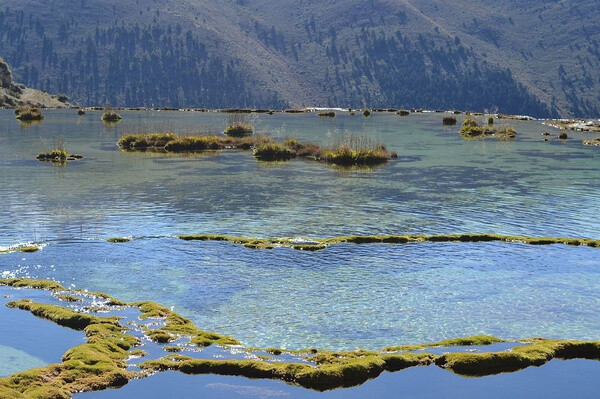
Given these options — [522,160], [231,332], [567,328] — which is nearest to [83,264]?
[231,332]

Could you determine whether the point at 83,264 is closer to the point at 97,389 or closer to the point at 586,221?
the point at 97,389

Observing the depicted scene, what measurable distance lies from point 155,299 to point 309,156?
183 ft

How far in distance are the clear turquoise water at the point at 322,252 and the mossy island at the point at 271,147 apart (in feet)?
9.09

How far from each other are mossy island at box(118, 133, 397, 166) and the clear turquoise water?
2772mm

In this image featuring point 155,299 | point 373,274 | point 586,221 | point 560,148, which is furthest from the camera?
point 560,148

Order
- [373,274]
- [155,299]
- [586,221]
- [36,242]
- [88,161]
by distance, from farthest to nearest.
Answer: [88,161], [586,221], [36,242], [373,274], [155,299]

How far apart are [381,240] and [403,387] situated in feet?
62.3

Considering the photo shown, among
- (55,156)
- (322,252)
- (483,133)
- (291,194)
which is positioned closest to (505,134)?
(483,133)

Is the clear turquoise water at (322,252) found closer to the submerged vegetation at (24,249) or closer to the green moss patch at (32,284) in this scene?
the submerged vegetation at (24,249)

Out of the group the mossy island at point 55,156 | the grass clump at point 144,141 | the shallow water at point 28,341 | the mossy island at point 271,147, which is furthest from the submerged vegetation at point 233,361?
the grass clump at point 144,141

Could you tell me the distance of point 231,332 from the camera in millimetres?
26828

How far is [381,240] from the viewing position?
4134 cm

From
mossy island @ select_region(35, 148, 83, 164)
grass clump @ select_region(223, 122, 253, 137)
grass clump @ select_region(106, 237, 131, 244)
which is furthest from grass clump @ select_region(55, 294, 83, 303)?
grass clump @ select_region(223, 122, 253, 137)

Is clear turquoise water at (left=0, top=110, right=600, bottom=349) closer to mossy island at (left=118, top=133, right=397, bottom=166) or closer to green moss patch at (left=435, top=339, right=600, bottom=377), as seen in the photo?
green moss patch at (left=435, top=339, right=600, bottom=377)
